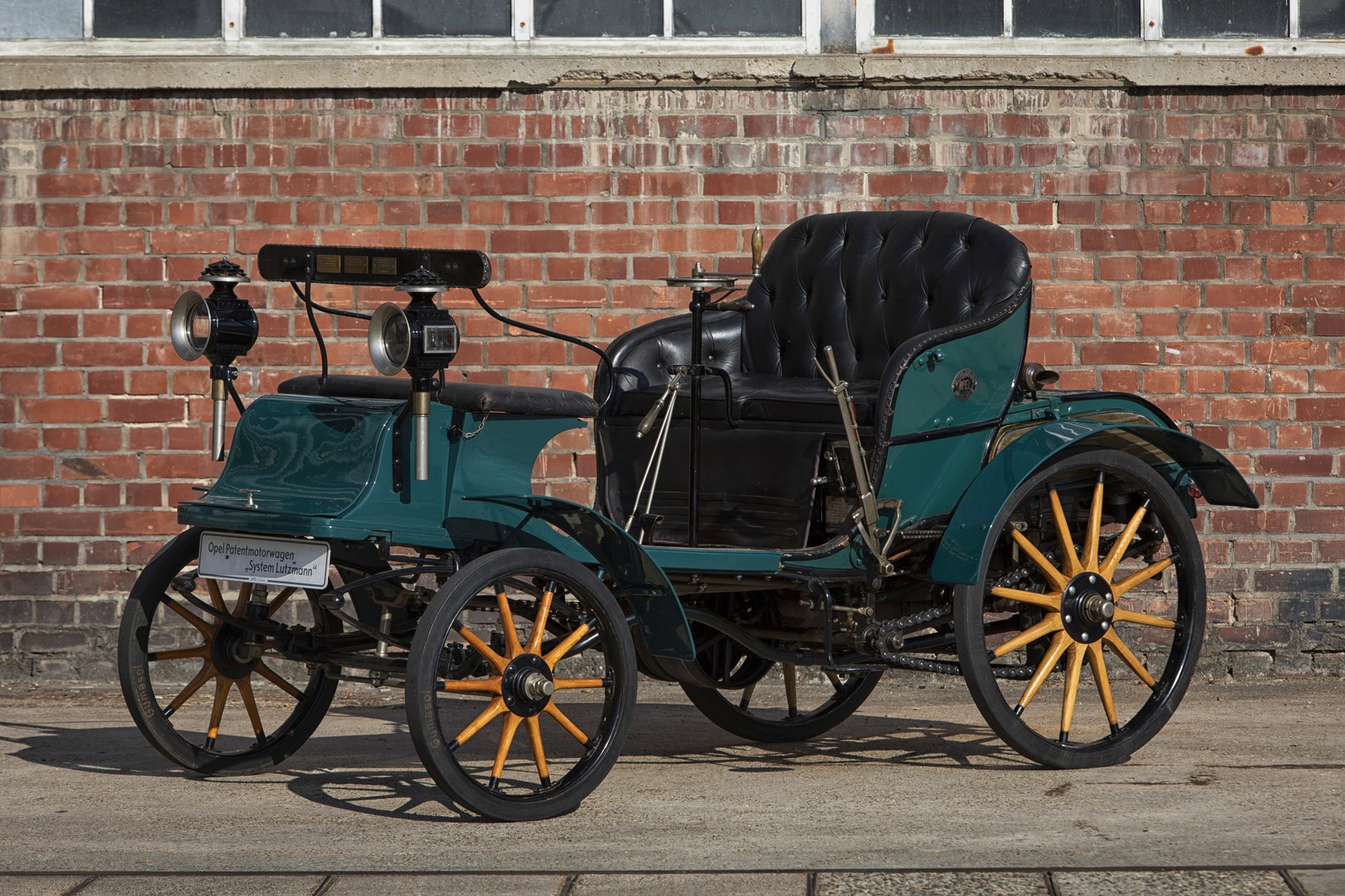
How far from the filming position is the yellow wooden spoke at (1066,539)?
4797 millimetres

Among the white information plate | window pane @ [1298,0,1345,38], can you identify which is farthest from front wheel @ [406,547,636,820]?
window pane @ [1298,0,1345,38]

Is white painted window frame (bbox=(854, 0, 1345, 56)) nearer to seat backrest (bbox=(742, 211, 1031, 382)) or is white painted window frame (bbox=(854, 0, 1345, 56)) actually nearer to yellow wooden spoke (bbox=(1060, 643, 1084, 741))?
seat backrest (bbox=(742, 211, 1031, 382))

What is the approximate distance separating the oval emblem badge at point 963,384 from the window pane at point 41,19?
4.10 metres

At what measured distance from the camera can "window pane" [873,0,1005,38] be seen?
6.65 metres

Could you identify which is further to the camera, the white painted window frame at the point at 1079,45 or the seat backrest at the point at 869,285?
the white painted window frame at the point at 1079,45

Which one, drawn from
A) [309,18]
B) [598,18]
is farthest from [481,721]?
[309,18]

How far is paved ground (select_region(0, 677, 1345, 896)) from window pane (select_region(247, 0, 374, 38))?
2.86 m

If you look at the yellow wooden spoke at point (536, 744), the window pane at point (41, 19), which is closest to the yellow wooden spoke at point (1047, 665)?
the yellow wooden spoke at point (536, 744)

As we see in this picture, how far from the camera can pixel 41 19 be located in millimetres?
6676

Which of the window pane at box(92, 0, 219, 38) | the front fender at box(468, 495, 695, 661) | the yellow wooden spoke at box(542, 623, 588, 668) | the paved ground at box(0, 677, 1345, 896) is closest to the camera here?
the paved ground at box(0, 677, 1345, 896)

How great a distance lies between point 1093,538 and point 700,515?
46.2 inches

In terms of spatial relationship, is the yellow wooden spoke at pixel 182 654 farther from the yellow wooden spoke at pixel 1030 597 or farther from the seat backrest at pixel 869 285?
the yellow wooden spoke at pixel 1030 597

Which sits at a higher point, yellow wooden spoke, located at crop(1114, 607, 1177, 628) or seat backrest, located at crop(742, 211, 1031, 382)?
seat backrest, located at crop(742, 211, 1031, 382)

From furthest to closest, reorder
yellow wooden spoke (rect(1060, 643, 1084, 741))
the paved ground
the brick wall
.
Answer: the brick wall
yellow wooden spoke (rect(1060, 643, 1084, 741))
the paved ground
